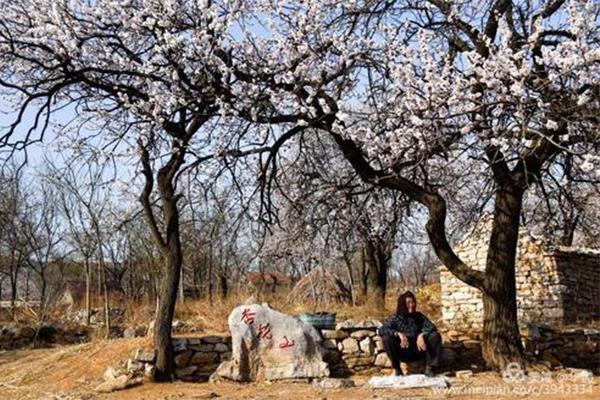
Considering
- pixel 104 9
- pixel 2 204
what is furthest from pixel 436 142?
pixel 2 204

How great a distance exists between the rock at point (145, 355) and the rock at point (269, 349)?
0.80m

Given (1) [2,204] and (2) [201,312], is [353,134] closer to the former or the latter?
(2) [201,312]

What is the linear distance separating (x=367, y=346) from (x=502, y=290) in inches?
73.3

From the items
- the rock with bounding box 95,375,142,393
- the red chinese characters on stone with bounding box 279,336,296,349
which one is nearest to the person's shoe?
the red chinese characters on stone with bounding box 279,336,296,349

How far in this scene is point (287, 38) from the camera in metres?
8.05

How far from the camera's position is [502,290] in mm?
8156

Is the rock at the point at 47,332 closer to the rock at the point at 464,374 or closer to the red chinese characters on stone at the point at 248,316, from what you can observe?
the red chinese characters on stone at the point at 248,316

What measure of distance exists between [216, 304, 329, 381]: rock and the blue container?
0.36 meters

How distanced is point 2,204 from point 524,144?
20770mm

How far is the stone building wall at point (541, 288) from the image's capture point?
1396 cm

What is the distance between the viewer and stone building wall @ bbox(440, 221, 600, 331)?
13961 millimetres

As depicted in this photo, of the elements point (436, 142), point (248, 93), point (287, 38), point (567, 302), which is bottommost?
point (567, 302)

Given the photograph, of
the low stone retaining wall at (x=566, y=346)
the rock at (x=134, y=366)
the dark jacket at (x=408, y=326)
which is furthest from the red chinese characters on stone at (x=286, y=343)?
the low stone retaining wall at (x=566, y=346)

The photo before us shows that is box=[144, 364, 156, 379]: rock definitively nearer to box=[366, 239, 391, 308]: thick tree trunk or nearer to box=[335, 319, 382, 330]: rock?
box=[335, 319, 382, 330]: rock
